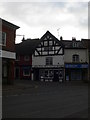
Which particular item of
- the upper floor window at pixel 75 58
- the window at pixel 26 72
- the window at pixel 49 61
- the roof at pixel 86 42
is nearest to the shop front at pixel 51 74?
the window at pixel 49 61

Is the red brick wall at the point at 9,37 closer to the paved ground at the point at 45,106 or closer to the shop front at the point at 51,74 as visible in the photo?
the paved ground at the point at 45,106

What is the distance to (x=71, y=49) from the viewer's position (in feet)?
169

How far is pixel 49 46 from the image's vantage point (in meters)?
52.6

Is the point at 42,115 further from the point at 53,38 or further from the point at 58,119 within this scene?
the point at 53,38

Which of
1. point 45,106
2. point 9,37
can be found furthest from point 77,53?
point 45,106

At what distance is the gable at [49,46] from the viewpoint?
51656 millimetres

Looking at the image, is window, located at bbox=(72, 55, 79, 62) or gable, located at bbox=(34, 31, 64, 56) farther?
gable, located at bbox=(34, 31, 64, 56)

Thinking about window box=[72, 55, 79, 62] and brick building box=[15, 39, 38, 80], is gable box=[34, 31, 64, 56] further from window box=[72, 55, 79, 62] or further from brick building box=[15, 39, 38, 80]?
window box=[72, 55, 79, 62]

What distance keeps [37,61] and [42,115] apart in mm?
42510

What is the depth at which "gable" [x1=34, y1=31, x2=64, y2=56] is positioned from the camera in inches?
2034

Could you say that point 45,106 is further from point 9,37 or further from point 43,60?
point 43,60

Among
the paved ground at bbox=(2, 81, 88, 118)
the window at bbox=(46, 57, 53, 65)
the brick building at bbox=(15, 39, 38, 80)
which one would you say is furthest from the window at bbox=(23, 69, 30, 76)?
the paved ground at bbox=(2, 81, 88, 118)

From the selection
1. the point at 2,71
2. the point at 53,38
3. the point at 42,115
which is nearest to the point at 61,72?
the point at 53,38

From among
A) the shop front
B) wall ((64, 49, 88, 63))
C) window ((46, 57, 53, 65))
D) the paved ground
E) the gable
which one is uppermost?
the gable
